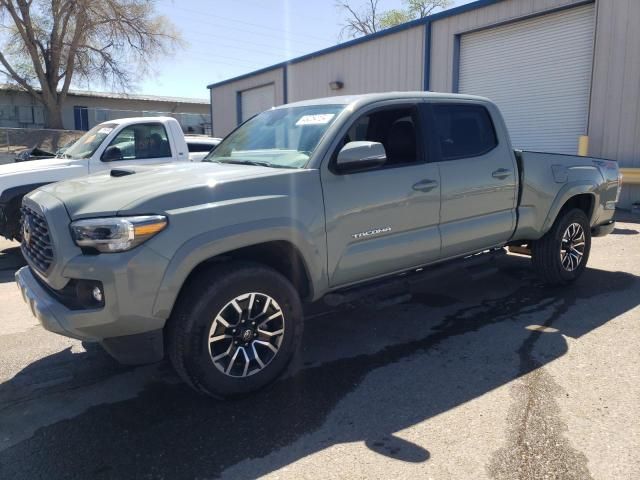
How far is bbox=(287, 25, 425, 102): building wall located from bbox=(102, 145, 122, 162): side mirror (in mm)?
10798

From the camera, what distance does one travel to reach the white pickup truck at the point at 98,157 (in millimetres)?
7023

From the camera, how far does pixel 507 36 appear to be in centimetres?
1416

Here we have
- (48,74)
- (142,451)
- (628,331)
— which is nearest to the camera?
(142,451)

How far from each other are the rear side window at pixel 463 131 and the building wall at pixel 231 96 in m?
18.5

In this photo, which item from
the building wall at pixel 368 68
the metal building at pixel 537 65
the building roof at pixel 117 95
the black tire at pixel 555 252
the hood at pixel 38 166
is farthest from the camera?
the building roof at pixel 117 95

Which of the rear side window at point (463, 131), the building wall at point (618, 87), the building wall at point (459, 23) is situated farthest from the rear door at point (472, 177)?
the building wall at point (459, 23)

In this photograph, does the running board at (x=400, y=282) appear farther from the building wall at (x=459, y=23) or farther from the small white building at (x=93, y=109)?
the small white building at (x=93, y=109)

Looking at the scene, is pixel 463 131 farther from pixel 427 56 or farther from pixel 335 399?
pixel 427 56

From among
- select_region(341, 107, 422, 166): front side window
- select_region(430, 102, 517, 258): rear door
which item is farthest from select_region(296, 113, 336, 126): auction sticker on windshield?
select_region(430, 102, 517, 258): rear door

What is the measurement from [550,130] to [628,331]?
10.2m

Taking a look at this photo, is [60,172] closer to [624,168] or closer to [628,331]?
[628,331]

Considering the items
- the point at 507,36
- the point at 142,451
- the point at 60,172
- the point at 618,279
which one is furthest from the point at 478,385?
the point at 507,36

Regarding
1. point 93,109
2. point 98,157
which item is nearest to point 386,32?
point 98,157

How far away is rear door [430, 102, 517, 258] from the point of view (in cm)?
455
